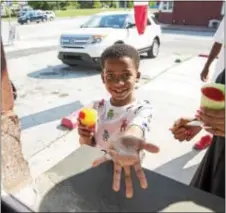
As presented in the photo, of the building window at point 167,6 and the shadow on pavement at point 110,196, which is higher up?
the shadow on pavement at point 110,196

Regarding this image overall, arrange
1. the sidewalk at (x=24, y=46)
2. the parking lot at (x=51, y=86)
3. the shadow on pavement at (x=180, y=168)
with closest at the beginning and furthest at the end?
the shadow on pavement at (x=180, y=168)
the parking lot at (x=51, y=86)
the sidewalk at (x=24, y=46)

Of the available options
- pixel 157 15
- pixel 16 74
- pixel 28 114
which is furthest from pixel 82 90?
pixel 157 15

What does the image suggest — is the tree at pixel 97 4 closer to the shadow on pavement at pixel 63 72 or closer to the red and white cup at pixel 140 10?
the shadow on pavement at pixel 63 72

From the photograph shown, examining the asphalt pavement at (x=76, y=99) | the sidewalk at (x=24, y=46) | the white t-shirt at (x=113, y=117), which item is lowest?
the sidewalk at (x=24, y=46)

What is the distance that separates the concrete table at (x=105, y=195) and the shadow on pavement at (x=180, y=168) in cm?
212

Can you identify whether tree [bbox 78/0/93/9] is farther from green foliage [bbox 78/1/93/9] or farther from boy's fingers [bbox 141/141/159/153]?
boy's fingers [bbox 141/141/159/153]

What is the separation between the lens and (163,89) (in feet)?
18.5

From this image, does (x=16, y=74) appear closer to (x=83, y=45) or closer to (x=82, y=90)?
(x=83, y=45)

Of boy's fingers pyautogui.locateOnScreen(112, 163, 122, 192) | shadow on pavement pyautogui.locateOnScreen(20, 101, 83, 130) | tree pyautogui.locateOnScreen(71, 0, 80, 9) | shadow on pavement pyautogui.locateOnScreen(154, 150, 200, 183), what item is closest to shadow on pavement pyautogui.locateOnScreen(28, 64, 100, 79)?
shadow on pavement pyautogui.locateOnScreen(20, 101, 83, 130)

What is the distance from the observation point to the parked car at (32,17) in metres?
22.4

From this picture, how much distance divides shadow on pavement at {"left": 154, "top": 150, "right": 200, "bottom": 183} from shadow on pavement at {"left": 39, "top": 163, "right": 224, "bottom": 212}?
2121 millimetres

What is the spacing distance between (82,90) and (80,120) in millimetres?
4445

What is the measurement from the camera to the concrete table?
628mm

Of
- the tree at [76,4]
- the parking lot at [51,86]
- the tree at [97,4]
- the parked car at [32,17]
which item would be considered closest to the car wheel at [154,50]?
the parking lot at [51,86]
